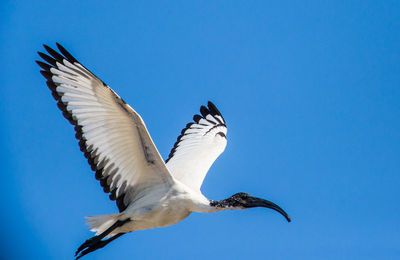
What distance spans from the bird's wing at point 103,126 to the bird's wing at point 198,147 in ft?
2.33

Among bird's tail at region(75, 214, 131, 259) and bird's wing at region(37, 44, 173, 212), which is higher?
bird's wing at region(37, 44, 173, 212)

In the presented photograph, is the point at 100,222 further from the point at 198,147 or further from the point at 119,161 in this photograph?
the point at 198,147

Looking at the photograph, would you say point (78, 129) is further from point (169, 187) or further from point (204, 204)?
point (204, 204)

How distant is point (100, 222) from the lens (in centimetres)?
630

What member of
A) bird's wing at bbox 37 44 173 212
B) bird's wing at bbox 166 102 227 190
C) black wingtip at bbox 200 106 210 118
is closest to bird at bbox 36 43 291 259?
bird's wing at bbox 37 44 173 212

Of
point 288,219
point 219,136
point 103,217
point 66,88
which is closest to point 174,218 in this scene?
point 103,217

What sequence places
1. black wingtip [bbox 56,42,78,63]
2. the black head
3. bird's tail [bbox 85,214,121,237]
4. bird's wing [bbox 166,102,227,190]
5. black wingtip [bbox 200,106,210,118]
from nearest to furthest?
black wingtip [bbox 56,42,78,63] → the black head → bird's tail [bbox 85,214,121,237] → bird's wing [bbox 166,102,227,190] → black wingtip [bbox 200,106,210,118]

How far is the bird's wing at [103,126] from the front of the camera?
5.97 m

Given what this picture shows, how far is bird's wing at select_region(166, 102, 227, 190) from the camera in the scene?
714 centimetres

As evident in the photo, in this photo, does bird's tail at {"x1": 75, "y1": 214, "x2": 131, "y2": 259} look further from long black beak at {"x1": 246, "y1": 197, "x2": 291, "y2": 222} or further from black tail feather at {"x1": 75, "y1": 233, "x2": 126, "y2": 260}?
long black beak at {"x1": 246, "y1": 197, "x2": 291, "y2": 222}

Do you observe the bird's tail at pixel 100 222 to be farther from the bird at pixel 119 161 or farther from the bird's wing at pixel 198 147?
the bird's wing at pixel 198 147

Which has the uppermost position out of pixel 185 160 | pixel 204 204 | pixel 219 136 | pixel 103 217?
pixel 219 136

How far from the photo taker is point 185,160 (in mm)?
7566

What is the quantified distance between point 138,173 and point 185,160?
1.24 m
